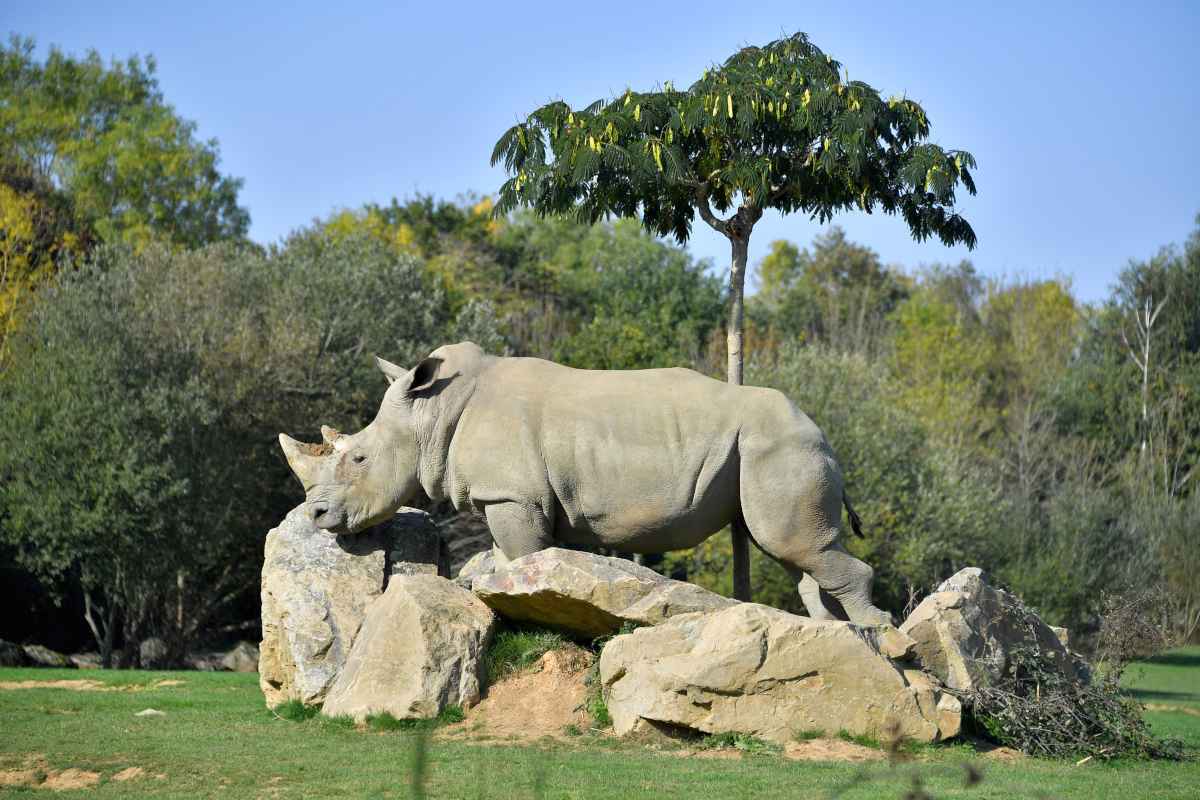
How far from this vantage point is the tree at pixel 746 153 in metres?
16.7

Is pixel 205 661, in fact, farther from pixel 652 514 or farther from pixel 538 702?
pixel 652 514

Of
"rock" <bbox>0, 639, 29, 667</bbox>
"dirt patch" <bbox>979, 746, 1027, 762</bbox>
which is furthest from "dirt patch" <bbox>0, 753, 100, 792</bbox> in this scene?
"rock" <bbox>0, 639, 29, 667</bbox>

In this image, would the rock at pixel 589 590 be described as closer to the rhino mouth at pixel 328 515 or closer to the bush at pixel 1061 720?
the rhino mouth at pixel 328 515

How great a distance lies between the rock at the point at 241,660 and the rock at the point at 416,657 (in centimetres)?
1657

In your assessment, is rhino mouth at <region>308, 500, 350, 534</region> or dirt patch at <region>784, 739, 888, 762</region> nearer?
dirt patch at <region>784, 739, 888, 762</region>

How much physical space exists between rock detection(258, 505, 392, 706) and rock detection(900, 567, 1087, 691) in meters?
5.23

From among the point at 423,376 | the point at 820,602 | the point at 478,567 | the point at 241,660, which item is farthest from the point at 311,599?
the point at 241,660

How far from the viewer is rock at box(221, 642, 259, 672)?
2781 cm

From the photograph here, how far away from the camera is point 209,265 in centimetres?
2875

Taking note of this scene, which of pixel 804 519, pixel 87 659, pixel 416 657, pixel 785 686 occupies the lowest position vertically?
pixel 87 659

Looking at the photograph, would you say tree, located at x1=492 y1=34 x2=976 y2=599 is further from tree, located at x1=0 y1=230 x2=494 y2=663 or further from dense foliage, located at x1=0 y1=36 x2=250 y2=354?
dense foliage, located at x1=0 y1=36 x2=250 y2=354

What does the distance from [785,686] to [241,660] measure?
1945 cm

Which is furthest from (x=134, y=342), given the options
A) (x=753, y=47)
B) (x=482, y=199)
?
(x=482, y=199)

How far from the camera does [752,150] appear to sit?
17422 millimetres
